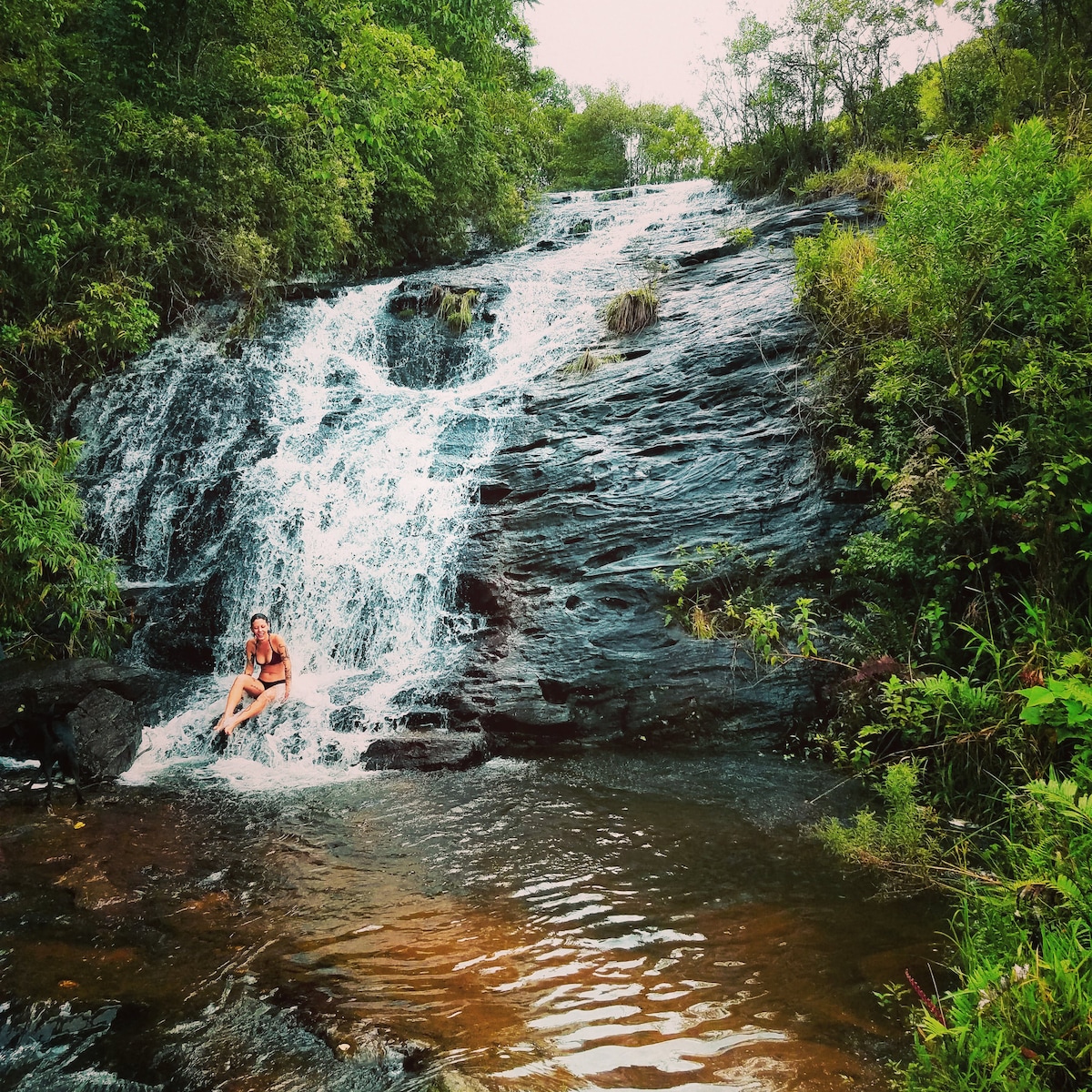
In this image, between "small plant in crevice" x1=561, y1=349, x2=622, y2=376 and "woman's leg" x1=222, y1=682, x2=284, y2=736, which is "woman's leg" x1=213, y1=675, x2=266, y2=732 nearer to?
"woman's leg" x1=222, y1=682, x2=284, y2=736

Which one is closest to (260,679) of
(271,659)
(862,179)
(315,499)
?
(271,659)

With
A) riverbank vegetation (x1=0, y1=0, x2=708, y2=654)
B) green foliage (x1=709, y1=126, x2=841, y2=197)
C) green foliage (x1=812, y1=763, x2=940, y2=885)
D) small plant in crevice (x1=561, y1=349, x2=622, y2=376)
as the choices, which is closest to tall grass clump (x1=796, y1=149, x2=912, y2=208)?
green foliage (x1=709, y1=126, x2=841, y2=197)

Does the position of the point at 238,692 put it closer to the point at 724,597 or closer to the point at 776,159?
the point at 724,597

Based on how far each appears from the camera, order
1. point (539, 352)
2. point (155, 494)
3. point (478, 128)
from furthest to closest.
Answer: point (478, 128), point (539, 352), point (155, 494)

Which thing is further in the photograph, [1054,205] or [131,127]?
[131,127]

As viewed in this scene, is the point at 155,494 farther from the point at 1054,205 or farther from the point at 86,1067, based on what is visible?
the point at 1054,205

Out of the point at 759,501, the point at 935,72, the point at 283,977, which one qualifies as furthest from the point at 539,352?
the point at 283,977

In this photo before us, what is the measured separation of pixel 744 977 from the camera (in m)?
3.20

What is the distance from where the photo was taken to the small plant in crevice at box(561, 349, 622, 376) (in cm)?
1002

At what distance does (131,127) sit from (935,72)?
13.5 metres

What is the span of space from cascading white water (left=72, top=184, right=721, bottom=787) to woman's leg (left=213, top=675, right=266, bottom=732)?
0.27 m

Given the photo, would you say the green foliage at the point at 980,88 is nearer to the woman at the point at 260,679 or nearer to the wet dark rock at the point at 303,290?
the woman at the point at 260,679

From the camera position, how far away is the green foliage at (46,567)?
24.9ft

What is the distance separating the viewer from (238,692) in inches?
258
